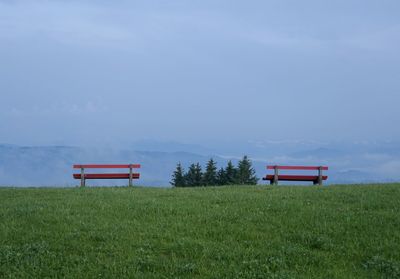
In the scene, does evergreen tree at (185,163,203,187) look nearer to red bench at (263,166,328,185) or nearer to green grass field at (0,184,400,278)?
red bench at (263,166,328,185)

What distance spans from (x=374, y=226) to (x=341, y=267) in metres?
3.28

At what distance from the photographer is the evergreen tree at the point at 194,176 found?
54.3 meters

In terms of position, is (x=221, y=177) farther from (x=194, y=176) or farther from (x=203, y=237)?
(x=203, y=237)

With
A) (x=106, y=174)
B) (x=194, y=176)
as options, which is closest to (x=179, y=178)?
(x=194, y=176)

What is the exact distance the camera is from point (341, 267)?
31.9 ft

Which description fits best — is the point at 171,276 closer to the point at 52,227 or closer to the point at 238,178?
the point at 52,227

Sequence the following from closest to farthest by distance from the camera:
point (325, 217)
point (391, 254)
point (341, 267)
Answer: point (341, 267)
point (391, 254)
point (325, 217)

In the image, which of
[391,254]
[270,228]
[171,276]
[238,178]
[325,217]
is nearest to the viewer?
[171,276]

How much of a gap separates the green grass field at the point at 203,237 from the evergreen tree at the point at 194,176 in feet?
123

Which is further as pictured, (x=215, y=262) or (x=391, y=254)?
(x=391, y=254)

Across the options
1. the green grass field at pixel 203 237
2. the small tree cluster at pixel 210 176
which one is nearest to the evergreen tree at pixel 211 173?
the small tree cluster at pixel 210 176

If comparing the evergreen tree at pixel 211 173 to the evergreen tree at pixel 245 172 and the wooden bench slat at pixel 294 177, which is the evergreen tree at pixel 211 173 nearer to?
the evergreen tree at pixel 245 172

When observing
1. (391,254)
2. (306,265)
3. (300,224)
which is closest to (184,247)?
(306,265)

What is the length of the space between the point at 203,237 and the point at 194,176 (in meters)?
43.4
